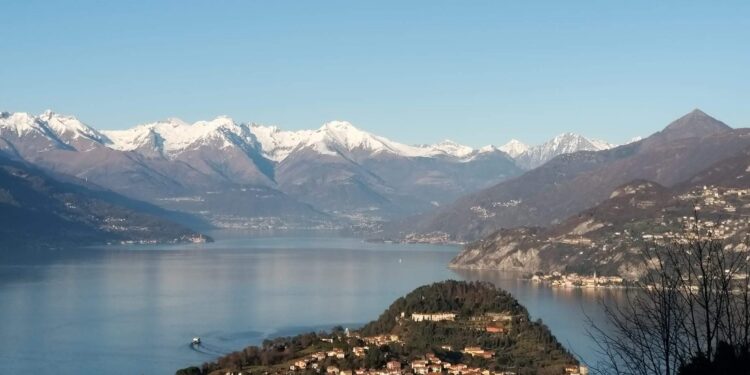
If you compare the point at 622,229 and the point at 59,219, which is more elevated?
the point at 59,219

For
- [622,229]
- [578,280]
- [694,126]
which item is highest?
[694,126]

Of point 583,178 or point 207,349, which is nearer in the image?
point 207,349

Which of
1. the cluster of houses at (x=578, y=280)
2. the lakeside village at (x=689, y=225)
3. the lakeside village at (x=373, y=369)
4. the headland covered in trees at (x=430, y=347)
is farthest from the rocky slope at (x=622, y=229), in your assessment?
the lakeside village at (x=373, y=369)

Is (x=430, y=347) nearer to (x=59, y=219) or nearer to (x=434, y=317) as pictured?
(x=434, y=317)

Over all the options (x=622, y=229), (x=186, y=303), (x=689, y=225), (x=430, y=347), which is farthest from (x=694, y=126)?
(x=430, y=347)

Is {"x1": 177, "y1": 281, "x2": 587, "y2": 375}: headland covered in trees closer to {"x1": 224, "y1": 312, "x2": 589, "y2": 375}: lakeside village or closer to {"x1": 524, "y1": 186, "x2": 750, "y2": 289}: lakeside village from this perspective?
{"x1": 224, "y1": 312, "x2": 589, "y2": 375}: lakeside village

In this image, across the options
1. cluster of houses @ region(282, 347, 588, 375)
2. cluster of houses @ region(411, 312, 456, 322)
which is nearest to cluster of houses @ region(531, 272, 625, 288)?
cluster of houses @ region(411, 312, 456, 322)
